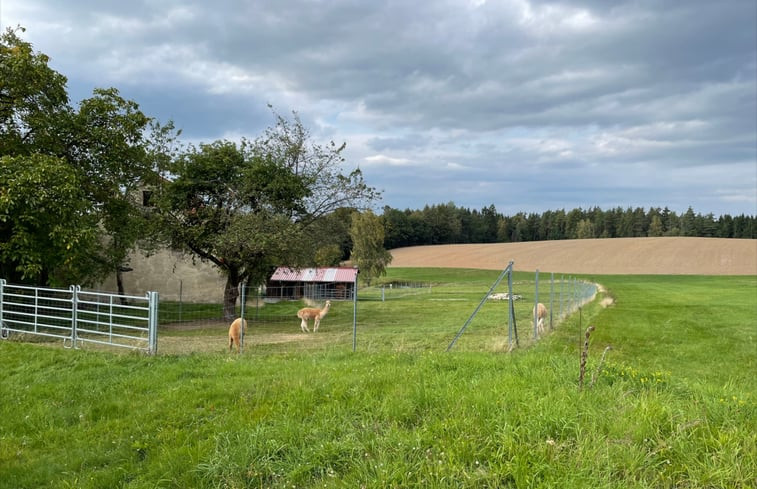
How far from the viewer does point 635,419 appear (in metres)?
3.95

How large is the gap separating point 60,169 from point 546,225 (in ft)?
426

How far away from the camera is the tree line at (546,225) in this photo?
4414 inches

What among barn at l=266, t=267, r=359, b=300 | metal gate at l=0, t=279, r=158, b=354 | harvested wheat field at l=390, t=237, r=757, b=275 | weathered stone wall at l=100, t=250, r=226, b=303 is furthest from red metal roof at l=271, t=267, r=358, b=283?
harvested wheat field at l=390, t=237, r=757, b=275

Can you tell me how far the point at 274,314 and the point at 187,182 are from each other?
7.66m

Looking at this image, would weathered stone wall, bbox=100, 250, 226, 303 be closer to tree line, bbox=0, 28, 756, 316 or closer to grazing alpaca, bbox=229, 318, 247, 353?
tree line, bbox=0, 28, 756, 316

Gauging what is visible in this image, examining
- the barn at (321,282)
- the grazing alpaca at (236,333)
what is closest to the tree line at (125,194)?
the grazing alpaca at (236,333)

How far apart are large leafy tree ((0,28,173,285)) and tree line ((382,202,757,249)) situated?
8727 centimetres

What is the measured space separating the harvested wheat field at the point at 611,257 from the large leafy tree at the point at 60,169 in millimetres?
57052

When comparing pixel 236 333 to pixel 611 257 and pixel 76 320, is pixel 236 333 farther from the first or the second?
pixel 611 257

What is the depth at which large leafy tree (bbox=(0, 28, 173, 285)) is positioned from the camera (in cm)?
1379

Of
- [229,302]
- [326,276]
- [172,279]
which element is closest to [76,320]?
[229,302]

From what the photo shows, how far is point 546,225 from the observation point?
132250 mm

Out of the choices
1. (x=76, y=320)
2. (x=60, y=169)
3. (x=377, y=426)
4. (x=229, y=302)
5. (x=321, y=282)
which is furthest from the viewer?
(x=321, y=282)

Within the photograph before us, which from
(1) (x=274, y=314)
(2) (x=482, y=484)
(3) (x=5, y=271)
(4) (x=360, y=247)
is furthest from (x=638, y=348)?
(4) (x=360, y=247)
